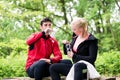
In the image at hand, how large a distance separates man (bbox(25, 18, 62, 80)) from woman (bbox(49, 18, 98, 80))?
23cm

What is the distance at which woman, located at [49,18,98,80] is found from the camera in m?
4.39

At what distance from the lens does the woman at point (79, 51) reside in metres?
4.39

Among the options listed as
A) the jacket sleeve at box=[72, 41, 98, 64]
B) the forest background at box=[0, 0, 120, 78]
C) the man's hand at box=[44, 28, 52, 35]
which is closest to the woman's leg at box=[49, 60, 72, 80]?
the jacket sleeve at box=[72, 41, 98, 64]

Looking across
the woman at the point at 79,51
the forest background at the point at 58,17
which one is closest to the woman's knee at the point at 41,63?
the woman at the point at 79,51

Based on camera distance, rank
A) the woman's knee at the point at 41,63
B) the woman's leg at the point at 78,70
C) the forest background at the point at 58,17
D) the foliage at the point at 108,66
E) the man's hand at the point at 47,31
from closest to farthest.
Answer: the woman's leg at the point at 78,70, the woman's knee at the point at 41,63, the man's hand at the point at 47,31, the foliage at the point at 108,66, the forest background at the point at 58,17

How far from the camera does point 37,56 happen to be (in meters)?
5.03

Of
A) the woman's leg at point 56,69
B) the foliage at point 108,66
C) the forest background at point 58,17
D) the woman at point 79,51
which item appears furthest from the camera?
the forest background at point 58,17

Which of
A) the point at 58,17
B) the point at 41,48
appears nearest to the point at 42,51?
the point at 41,48

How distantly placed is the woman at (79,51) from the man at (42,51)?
0.23 m

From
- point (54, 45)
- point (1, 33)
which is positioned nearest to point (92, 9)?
point (1, 33)

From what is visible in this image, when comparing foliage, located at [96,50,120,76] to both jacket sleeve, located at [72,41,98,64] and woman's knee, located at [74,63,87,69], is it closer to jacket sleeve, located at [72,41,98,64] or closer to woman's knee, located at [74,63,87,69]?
jacket sleeve, located at [72,41,98,64]

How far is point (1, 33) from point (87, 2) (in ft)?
14.0

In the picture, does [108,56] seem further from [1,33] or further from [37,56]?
[1,33]

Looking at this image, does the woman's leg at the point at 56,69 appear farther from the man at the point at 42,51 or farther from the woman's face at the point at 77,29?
the woman's face at the point at 77,29
